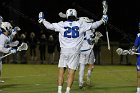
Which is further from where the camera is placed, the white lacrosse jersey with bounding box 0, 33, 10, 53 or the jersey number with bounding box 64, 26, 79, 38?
the white lacrosse jersey with bounding box 0, 33, 10, 53

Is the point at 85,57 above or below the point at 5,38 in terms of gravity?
below

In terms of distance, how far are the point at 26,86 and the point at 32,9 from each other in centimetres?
2091

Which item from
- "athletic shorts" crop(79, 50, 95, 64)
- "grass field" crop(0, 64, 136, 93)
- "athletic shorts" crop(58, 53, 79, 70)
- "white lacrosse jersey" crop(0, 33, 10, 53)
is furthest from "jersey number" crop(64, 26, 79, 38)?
"athletic shorts" crop(79, 50, 95, 64)

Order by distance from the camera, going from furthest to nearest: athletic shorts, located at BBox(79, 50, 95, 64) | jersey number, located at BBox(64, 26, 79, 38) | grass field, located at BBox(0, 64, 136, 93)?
1. athletic shorts, located at BBox(79, 50, 95, 64)
2. grass field, located at BBox(0, 64, 136, 93)
3. jersey number, located at BBox(64, 26, 79, 38)

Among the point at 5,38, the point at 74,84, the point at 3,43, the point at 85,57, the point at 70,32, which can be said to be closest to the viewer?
the point at 70,32

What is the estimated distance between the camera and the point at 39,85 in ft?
58.9

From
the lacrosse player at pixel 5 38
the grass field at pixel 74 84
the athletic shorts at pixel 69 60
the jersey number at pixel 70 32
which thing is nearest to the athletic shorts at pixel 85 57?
the grass field at pixel 74 84

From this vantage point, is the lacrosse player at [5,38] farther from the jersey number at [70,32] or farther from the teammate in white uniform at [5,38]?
the jersey number at [70,32]

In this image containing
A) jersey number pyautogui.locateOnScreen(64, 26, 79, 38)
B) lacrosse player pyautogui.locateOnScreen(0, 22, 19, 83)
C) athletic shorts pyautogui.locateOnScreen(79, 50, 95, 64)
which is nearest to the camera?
jersey number pyautogui.locateOnScreen(64, 26, 79, 38)

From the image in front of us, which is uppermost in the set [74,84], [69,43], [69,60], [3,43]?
[3,43]

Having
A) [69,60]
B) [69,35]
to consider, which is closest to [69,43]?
[69,35]

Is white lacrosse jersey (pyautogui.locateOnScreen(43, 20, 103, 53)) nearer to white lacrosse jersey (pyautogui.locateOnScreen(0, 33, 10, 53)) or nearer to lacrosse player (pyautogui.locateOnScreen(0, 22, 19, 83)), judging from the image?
lacrosse player (pyautogui.locateOnScreen(0, 22, 19, 83))

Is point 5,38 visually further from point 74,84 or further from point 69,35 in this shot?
point 69,35

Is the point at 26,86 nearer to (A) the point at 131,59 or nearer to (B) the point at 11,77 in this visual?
(B) the point at 11,77
